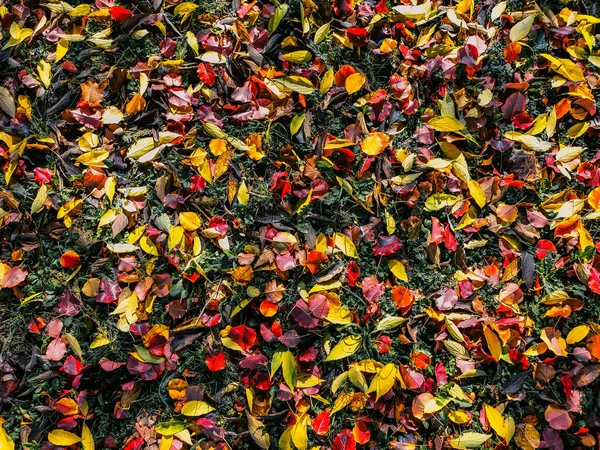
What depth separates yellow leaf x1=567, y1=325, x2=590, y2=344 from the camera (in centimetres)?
→ 190

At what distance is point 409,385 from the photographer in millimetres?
1846

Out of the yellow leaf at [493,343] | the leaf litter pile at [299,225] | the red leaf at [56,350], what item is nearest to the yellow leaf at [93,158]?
the leaf litter pile at [299,225]

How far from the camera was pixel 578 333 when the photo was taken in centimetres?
190

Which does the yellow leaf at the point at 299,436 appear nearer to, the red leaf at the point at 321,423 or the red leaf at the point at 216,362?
the red leaf at the point at 321,423

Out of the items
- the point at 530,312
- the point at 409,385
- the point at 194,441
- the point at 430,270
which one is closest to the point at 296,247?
the point at 430,270

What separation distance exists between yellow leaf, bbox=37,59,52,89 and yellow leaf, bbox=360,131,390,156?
1.27 metres

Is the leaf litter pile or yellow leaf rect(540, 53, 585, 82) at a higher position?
yellow leaf rect(540, 53, 585, 82)

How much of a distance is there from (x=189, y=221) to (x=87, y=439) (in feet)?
2.82

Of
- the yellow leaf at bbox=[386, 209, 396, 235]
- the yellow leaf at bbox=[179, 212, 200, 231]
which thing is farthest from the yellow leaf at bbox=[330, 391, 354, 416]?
the yellow leaf at bbox=[179, 212, 200, 231]

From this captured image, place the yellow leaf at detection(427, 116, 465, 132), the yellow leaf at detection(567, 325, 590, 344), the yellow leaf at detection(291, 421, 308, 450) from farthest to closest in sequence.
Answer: the yellow leaf at detection(427, 116, 465, 132) < the yellow leaf at detection(567, 325, 590, 344) < the yellow leaf at detection(291, 421, 308, 450)

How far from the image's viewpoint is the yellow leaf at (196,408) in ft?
6.02

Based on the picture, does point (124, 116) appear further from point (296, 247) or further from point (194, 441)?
point (194, 441)

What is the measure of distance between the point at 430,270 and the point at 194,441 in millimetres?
1073

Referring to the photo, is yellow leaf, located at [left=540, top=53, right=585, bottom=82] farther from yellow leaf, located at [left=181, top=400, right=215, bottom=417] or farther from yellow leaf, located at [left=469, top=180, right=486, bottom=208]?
yellow leaf, located at [left=181, top=400, right=215, bottom=417]
